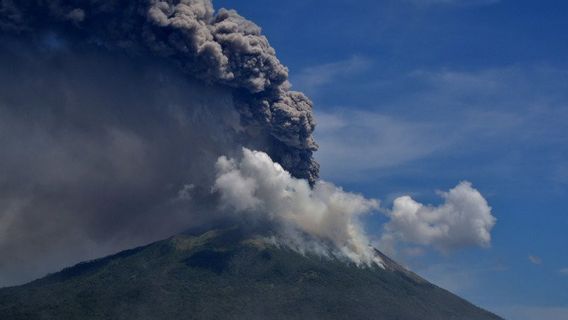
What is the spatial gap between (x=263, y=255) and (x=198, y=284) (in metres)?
20.8

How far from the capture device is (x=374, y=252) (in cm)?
19438

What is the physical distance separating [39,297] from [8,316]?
14.5 m

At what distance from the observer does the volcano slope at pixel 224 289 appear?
137625 mm

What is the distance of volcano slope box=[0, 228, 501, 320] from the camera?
137625 mm

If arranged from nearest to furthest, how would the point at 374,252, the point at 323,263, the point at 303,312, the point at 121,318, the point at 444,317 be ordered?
the point at 121,318 < the point at 303,312 < the point at 444,317 < the point at 323,263 < the point at 374,252

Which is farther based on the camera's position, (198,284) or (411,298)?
(411,298)

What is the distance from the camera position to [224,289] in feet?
495

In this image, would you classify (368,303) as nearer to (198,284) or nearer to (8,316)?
(198,284)

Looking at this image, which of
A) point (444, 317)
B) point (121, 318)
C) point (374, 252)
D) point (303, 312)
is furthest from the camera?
point (374, 252)

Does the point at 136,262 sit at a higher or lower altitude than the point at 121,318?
higher

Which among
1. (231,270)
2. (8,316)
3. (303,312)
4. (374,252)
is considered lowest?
(8,316)

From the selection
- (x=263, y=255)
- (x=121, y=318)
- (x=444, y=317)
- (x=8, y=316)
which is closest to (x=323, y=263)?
(x=263, y=255)

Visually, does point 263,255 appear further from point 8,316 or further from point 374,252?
point 8,316

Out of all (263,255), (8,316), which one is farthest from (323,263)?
(8,316)
